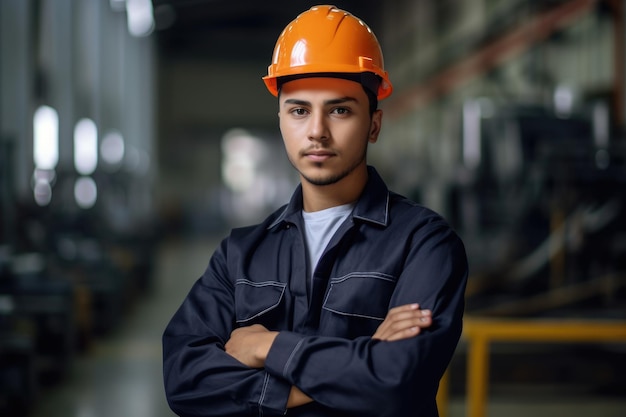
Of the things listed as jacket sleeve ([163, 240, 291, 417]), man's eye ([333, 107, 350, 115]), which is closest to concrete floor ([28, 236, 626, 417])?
jacket sleeve ([163, 240, 291, 417])

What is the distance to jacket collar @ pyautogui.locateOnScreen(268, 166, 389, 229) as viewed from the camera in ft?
4.73

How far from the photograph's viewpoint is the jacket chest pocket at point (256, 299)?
145cm

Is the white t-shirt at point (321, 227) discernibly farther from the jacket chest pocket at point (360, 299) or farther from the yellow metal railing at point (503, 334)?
the yellow metal railing at point (503, 334)

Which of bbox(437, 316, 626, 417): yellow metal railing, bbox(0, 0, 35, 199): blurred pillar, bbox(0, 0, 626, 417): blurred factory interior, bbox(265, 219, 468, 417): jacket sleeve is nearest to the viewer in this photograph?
bbox(265, 219, 468, 417): jacket sleeve

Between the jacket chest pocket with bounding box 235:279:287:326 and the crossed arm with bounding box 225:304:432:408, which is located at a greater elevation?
the jacket chest pocket with bounding box 235:279:287:326

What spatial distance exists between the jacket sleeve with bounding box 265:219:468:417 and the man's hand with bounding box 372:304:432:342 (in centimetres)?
2

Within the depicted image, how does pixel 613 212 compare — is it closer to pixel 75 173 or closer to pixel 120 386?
pixel 120 386

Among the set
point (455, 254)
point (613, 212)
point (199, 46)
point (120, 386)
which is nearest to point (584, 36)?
point (613, 212)

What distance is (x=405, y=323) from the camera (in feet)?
4.35

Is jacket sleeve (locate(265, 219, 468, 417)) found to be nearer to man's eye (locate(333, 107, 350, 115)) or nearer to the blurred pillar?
man's eye (locate(333, 107, 350, 115))

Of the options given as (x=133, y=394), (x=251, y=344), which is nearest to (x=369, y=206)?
(x=251, y=344)

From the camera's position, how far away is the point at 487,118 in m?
6.07

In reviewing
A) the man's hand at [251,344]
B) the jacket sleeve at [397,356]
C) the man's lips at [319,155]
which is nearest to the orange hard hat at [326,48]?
the man's lips at [319,155]

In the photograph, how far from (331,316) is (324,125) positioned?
0.37 m
